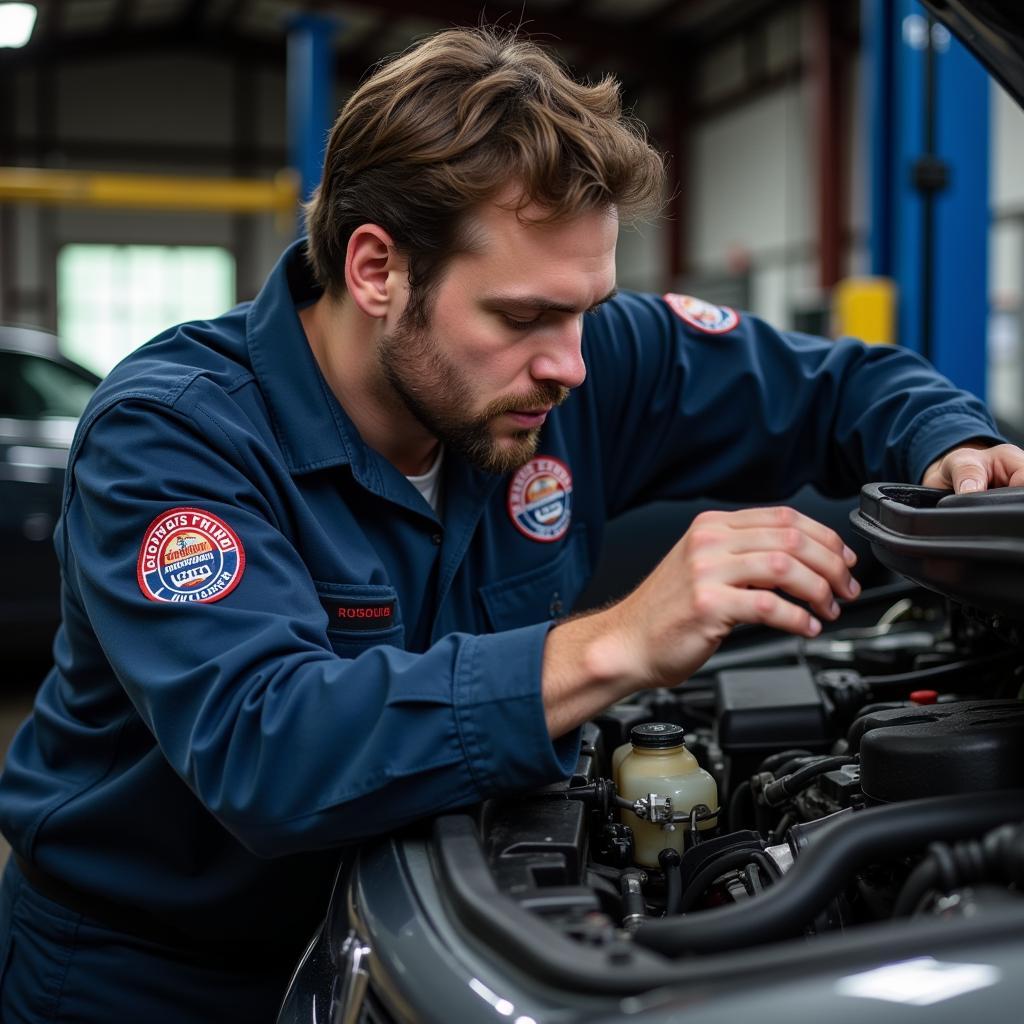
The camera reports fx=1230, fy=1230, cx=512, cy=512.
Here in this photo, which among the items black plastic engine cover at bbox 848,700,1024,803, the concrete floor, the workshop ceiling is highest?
the workshop ceiling

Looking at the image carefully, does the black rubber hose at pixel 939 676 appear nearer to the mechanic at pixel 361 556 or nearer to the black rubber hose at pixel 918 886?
the mechanic at pixel 361 556

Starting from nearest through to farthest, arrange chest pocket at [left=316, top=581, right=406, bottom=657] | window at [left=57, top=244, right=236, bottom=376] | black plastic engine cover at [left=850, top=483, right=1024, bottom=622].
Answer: black plastic engine cover at [left=850, top=483, right=1024, bottom=622]
chest pocket at [left=316, top=581, right=406, bottom=657]
window at [left=57, top=244, right=236, bottom=376]

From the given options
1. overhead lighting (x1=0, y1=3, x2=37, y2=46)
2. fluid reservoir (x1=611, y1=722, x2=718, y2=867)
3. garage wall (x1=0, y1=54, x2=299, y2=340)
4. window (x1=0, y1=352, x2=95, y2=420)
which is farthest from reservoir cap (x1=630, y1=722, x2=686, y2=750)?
garage wall (x1=0, y1=54, x2=299, y2=340)

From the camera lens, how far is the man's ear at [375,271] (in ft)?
4.55

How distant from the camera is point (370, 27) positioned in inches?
515

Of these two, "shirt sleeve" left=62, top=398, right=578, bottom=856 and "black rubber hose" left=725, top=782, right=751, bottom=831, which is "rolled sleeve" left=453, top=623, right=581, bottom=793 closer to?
"shirt sleeve" left=62, top=398, right=578, bottom=856

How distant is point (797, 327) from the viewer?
4121mm

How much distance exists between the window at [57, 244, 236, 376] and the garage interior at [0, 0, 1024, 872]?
22 millimetres

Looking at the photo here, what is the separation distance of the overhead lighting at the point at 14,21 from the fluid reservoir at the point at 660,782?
9.72 feet

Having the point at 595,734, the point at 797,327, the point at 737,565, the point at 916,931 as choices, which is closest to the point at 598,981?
the point at 916,931

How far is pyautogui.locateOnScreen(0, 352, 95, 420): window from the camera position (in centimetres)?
409

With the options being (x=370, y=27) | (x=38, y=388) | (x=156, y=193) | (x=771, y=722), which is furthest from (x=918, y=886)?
(x=370, y=27)

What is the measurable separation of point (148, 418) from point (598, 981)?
75cm

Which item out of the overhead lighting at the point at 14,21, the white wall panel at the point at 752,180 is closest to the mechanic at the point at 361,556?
the overhead lighting at the point at 14,21
